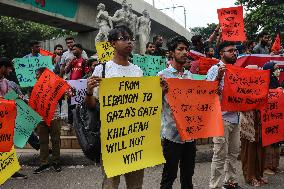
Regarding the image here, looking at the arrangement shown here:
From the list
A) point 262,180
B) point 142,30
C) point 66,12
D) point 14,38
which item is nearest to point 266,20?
point 142,30

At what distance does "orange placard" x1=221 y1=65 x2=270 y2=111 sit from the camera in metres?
4.92

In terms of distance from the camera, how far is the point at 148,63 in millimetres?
8570

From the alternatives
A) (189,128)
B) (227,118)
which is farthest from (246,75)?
(189,128)

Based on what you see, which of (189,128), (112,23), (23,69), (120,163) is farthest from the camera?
(112,23)

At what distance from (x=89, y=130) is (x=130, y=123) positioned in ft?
1.11

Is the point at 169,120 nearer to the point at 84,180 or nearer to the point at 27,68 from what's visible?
the point at 84,180

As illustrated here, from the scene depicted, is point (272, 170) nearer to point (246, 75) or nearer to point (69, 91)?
point (246, 75)

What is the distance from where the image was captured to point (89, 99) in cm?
352

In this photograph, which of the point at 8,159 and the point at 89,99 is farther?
the point at 8,159

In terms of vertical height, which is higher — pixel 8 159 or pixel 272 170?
pixel 8 159

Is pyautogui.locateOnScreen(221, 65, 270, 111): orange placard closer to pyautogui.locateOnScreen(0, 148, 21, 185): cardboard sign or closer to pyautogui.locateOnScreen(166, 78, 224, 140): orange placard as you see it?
pyautogui.locateOnScreen(166, 78, 224, 140): orange placard

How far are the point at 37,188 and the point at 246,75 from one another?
3.11 metres

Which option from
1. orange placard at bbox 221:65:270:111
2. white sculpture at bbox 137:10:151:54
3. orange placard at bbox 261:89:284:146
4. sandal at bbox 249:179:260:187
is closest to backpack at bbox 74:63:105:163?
orange placard at bbox 221:65:270:111

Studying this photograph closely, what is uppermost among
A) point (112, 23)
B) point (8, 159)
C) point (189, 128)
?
point (112, 23)
